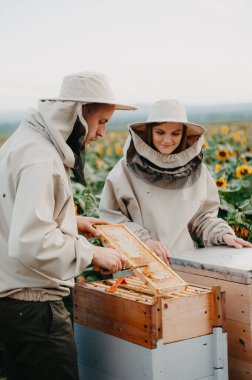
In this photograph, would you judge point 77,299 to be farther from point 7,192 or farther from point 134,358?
point 7,192

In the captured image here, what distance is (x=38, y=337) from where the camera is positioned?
298 cm

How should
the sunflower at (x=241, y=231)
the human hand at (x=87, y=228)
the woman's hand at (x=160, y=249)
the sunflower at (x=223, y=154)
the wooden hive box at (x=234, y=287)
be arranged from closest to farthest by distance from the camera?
the wooden hive box at (x=234, y=287), the human hand at (x=87, y=228), the woman's hand at (x=160, y=249), the sunflower at (x=241, y=231), the sunflower at (x=223, y=154)

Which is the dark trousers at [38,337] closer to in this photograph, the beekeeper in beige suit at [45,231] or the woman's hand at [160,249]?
the beekeeper in beige suit at [45,231]

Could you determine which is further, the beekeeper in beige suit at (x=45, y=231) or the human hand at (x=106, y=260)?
the human hand at (x=106, y=260)

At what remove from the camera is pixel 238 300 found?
11.3ft

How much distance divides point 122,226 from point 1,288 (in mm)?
1004

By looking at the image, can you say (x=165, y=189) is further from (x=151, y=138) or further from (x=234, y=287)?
(x=234, y=287)

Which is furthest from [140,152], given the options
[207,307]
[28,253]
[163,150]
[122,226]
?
[28,253]

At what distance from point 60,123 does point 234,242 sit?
165 centimetres

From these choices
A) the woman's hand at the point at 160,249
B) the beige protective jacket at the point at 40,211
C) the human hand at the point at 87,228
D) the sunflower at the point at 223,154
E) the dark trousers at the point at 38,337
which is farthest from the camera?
the sunflower at the point at 223,154

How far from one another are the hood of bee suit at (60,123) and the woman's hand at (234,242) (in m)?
1.51

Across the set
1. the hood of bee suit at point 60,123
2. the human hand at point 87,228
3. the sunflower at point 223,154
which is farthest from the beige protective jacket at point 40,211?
the sunflower at point 223,154

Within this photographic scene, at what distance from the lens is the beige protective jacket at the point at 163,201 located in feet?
14.3

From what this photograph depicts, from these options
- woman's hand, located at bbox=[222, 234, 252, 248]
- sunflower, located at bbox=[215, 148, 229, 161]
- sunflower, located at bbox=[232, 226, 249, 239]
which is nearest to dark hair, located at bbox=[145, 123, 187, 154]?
woman's hand, located at bbox=[222, 234, 252, 248]
